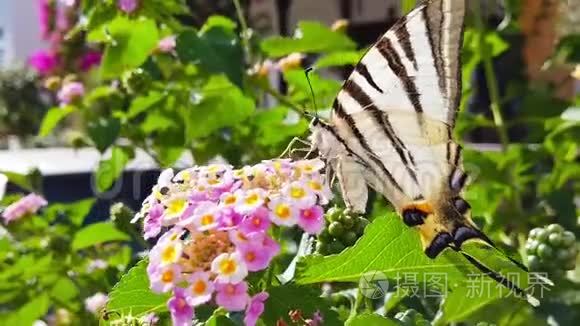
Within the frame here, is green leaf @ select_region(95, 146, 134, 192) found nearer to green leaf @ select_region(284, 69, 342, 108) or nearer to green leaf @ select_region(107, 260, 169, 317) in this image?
green leaf @ select_region(284, 69, 342, 108)

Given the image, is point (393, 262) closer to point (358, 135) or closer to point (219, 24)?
point (358, 135)

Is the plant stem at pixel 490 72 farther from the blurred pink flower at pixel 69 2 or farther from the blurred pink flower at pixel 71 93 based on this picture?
the blurred pink flower at pixel 71 93

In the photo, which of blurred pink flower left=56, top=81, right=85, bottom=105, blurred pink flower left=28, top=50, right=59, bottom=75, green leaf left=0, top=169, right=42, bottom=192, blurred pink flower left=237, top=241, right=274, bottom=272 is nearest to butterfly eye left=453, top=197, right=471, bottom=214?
blurred pink flower left=237, top=241, right=274, bottom=272

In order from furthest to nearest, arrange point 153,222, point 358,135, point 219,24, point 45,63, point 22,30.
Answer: point 22,30 < point 45,63 < point 219,24 < point 358,135 < point 153,222

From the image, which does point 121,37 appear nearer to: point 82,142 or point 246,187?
point 82,142

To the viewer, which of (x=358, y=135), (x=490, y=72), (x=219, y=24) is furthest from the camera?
(x=490, y=72)

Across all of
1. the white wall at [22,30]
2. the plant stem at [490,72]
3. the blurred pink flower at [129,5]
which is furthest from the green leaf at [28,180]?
the white wall at [22,30]

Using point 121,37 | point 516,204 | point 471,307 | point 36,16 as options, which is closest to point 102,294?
point 121,37

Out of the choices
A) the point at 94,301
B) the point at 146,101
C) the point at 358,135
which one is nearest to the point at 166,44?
the point at 146,101
